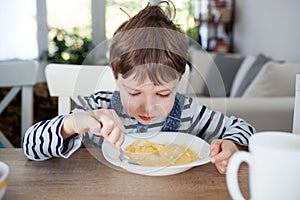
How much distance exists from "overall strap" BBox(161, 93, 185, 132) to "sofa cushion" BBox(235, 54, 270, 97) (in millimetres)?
1690

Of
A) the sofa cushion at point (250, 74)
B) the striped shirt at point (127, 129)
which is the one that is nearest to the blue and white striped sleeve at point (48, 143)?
the striped shirt at point (127, 129)

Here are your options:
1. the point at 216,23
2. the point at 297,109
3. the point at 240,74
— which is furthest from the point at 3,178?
the point at 216,23

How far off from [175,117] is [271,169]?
42cm

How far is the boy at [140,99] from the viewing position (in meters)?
0.70

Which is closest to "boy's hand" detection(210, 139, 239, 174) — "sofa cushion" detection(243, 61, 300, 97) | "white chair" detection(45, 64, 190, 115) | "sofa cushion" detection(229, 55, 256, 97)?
"white chair" detection(45, 64, 190, 115)

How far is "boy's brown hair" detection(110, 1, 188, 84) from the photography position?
2.38 feet

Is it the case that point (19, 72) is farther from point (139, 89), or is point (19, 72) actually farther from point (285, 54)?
point (285, 54)

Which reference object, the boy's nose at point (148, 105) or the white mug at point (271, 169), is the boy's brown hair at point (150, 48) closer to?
the boy's nose at point (148, 105)

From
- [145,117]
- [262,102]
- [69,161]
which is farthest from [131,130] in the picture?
[262,102]

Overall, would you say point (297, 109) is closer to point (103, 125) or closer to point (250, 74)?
point (103, 125)

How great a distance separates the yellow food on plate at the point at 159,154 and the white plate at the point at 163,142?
0.01 m

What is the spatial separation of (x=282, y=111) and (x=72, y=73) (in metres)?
1.18

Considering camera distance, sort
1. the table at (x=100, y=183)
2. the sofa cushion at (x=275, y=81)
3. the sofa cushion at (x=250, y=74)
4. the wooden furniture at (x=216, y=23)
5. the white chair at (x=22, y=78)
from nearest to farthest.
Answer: the table at (x=100, y=183) → the white chair at (x=22, y=78) → the sofa cushion at (x=275, y=81) → the sofa cushion at (x=250, y=74) → the wooden furniture at (x=216, y=23)

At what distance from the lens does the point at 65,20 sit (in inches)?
155
